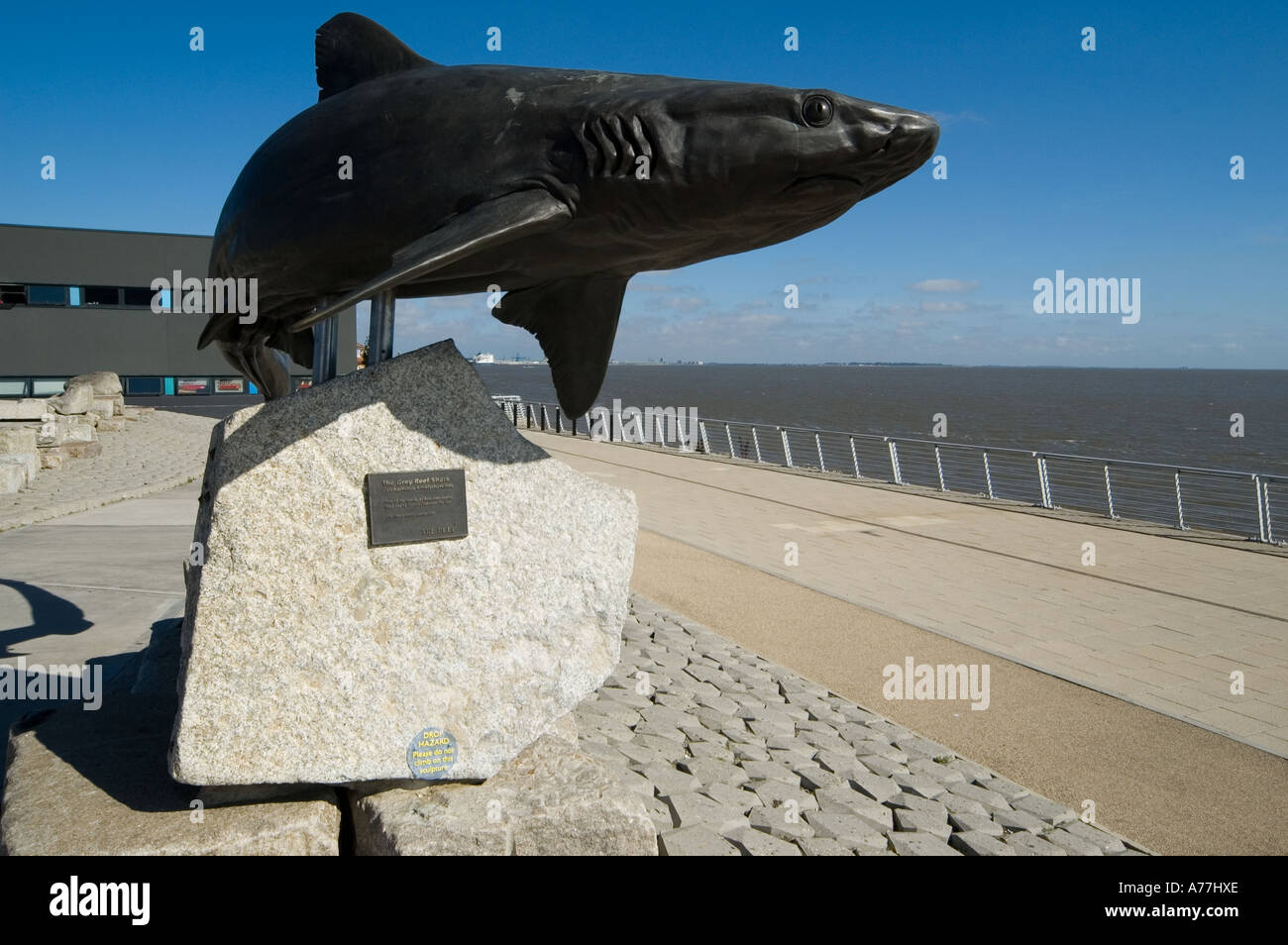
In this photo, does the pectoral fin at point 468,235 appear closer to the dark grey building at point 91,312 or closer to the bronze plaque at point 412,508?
the bronze plaque at point 412,508

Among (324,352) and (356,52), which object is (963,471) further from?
(356,52)

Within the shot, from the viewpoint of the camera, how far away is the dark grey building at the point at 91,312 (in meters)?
34.4

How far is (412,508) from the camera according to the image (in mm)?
3676

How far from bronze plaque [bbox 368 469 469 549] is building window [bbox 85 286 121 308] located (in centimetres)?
3842

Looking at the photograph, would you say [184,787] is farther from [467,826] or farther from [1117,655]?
[1117,655]

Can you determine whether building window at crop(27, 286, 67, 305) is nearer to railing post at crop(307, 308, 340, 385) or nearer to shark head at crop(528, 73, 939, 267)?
railing post at crop(307, 308, 340, 385)

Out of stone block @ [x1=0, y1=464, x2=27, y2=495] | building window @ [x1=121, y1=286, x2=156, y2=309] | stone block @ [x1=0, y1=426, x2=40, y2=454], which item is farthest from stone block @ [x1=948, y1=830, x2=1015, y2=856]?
building window @ [x1=121, y1=286, x2=156, y2=309]

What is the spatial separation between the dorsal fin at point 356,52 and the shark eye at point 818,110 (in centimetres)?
186

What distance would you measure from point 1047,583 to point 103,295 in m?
37.6

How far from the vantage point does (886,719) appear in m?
5.79

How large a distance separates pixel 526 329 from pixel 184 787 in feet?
8.06

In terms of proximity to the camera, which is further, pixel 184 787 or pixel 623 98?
pixel 184 787

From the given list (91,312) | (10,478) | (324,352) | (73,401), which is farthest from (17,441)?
(91,312)

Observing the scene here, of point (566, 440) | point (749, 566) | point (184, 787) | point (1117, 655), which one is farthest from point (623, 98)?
point (566, 440)
